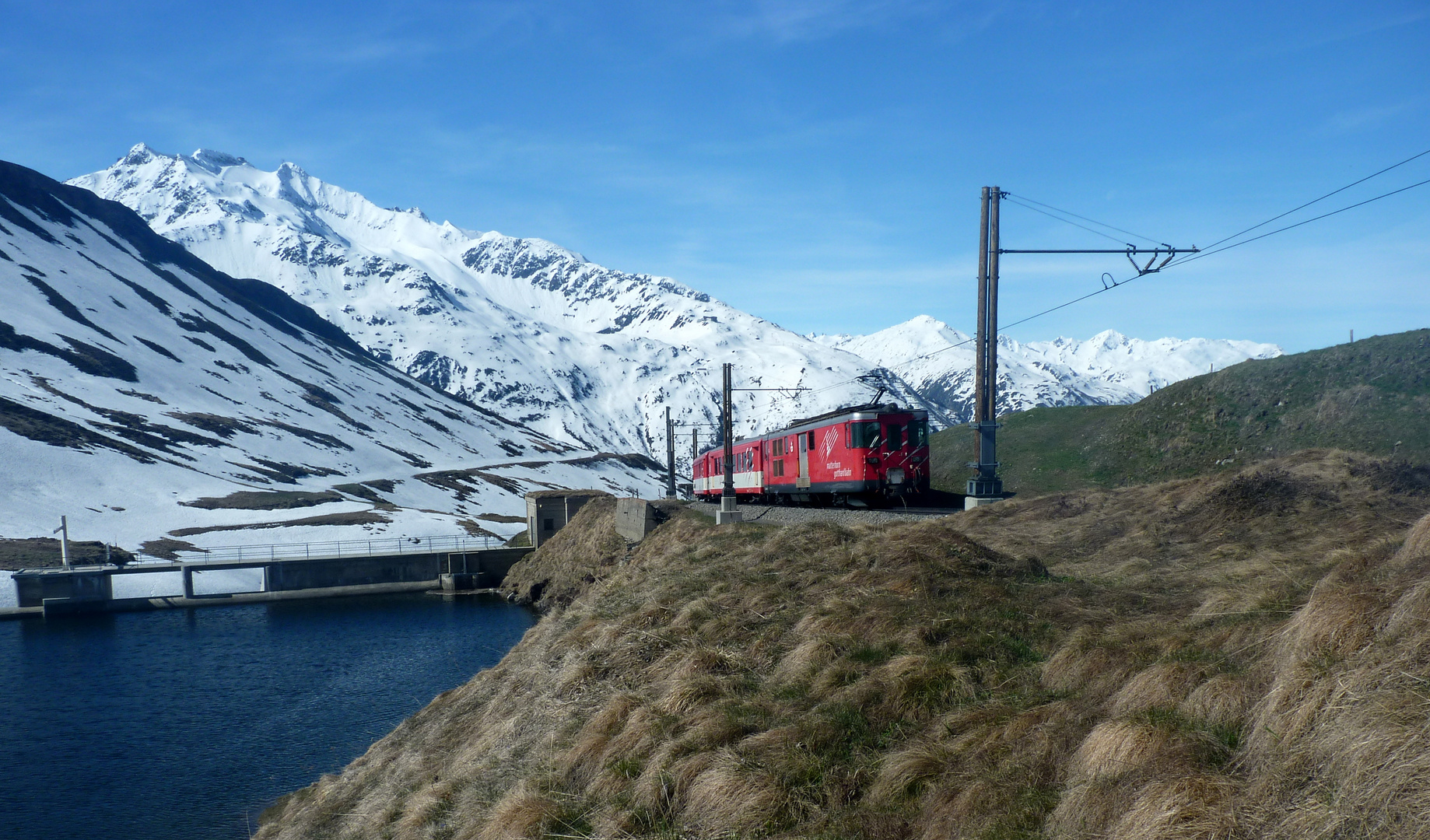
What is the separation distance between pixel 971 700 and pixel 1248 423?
35.7 m

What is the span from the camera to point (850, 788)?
7.58m

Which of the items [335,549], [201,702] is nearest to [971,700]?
[201,702]

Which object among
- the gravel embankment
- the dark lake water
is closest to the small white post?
the dark lake water

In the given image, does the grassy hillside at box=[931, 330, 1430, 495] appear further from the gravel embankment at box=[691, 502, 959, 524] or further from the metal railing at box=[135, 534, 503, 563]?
the metal railing at box=[135, 534, 503, 563]

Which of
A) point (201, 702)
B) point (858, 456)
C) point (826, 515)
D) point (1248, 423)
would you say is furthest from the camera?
point (1248, 423)

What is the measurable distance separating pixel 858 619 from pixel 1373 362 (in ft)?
120

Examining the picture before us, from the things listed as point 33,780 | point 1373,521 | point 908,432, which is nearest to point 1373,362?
point 908,432

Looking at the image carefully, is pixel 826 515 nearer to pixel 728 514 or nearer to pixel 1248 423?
pixel 728 514

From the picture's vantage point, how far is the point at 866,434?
29375 mm

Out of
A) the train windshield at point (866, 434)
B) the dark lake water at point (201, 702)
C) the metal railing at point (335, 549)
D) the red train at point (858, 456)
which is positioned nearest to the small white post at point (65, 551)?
the metal railing at point (335, 549)

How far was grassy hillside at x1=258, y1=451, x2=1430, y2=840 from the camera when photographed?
542 cm

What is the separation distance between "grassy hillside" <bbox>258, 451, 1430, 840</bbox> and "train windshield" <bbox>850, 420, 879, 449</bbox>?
Result: 10.9m

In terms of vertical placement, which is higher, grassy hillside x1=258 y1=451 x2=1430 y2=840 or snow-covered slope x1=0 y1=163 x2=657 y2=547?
snow-covered slope x1=0 y1=163 x2=657 y2=547

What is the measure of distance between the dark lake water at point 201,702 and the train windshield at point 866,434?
1705 cm
